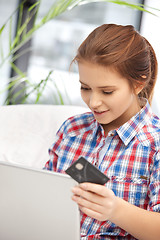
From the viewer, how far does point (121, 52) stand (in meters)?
1.11

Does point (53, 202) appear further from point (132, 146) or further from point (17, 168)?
point (132, 146)

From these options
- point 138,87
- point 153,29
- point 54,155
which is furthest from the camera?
point 153,29

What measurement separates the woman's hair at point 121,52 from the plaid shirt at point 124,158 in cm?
12

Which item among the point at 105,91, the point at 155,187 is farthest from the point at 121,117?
the point at 155,187

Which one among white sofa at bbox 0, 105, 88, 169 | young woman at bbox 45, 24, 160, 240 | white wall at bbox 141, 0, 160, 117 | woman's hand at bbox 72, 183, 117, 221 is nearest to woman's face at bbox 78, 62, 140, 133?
young woman at bbox 45, 24, 160, 240

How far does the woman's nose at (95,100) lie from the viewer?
1.08m

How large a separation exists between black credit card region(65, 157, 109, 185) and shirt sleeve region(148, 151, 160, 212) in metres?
0.25

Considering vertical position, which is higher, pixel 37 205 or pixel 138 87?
pixel 138 87

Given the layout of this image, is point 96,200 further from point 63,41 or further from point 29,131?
point 63,41

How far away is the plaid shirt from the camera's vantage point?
1094 millimetres

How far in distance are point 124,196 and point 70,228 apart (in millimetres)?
316

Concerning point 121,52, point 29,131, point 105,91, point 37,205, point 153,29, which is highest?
point 153,29

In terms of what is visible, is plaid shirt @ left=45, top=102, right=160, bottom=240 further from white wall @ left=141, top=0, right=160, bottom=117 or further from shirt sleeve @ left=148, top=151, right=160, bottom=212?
white wall @ left=141, top=0, right=160, bottom=117

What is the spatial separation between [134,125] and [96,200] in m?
0.37
